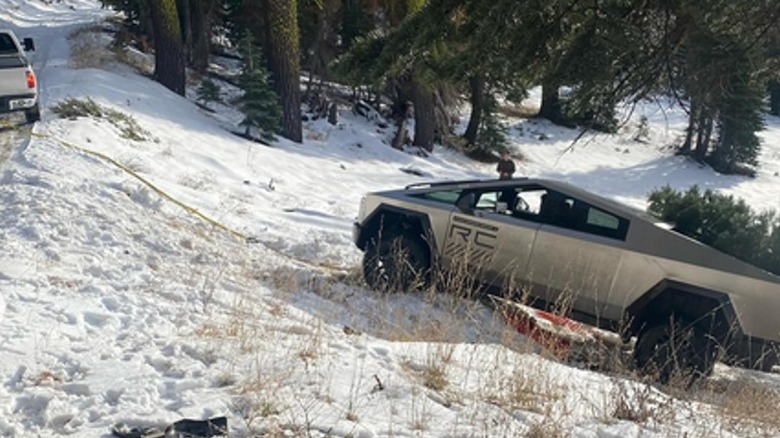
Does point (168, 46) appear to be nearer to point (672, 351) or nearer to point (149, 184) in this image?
point (149, 184)

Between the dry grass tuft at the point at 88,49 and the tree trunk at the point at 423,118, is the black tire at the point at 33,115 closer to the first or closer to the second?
the dry grass tuft at the point at 88,49

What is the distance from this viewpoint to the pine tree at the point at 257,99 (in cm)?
1881

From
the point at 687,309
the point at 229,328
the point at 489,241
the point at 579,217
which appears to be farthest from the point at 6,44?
the point at 687,309

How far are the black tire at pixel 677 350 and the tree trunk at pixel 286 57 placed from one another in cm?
1477

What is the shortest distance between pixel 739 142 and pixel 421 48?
3103 cm

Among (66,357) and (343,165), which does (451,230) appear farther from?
(343,165)

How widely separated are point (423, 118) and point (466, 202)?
1713 centimetres

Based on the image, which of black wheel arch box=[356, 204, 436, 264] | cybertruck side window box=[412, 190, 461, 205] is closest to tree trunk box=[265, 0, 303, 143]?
black wheel arch box=[356, 204, 436, 264]

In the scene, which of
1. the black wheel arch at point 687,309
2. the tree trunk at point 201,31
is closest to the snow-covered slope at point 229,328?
the black wheel arch at point 687,309

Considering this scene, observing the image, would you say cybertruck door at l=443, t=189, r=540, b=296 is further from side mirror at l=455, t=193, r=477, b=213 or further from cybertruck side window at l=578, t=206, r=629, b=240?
cybertruck side window at l=578, t=206, r=629, b=240

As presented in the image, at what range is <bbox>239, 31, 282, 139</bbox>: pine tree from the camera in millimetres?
18812

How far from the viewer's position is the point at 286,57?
19750 mm

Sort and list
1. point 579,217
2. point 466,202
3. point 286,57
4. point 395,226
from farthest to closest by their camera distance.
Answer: point 286,57, point 395,226, point 466,202, point 579,217

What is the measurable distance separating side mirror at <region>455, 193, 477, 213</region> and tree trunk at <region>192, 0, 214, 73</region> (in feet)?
59.6
